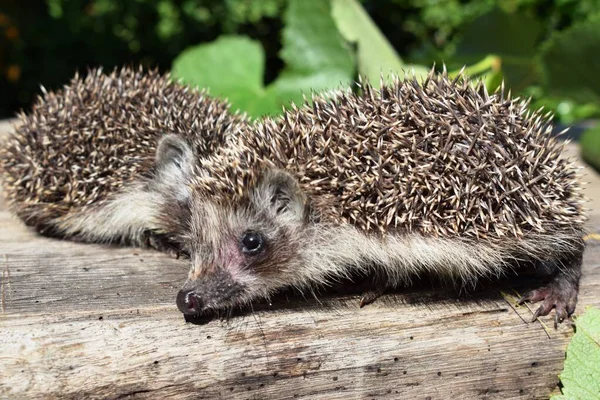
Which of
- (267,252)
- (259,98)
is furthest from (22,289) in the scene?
(259,98)

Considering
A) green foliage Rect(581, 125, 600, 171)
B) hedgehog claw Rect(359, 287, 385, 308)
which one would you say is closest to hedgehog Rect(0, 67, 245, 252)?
hedgehog claw Rect(359, 287, 385, 308)

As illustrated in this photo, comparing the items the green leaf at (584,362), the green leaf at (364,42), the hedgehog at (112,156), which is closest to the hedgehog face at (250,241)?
the hedgehog at (112,156)

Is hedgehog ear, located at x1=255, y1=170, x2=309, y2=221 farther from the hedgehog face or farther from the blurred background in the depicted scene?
the blurred background

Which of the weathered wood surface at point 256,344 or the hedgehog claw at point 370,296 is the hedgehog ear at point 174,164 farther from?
the hedgehog claw at point 370,296

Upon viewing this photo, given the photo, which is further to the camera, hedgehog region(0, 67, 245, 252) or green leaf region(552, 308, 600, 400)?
hedgehog region(0, 67, 245, 252)

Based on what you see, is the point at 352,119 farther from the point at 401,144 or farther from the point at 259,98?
the point at 259,98

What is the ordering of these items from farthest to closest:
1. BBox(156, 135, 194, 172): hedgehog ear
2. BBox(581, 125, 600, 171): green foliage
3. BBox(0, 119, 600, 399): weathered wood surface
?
BBox(581, 125, 600, 171): green foliage, BBox(156, 135, 194, 172): hedgehog ear, BBox(0, 119, 600, 399): weathered wood surface

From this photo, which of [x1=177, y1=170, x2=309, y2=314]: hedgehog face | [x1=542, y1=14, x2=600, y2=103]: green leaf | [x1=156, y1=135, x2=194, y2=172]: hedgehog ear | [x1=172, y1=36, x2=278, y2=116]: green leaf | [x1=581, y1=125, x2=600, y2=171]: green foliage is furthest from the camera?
[x1=172, y1=36, x2=278, y2=116]: green leaf
